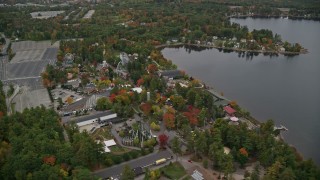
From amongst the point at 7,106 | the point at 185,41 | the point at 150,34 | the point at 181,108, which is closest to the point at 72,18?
the point at 150,34

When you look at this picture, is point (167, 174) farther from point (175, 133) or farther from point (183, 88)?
point (183, 88)

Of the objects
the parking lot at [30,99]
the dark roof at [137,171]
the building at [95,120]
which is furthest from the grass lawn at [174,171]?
the parking lot at [30,99]

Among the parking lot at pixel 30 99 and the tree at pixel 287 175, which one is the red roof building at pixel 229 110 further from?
the parking lot at pixel 30 99

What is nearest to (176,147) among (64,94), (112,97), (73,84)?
(112,97)

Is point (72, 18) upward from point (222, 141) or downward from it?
upward

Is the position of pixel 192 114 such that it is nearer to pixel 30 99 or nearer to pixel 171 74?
pixel 171 74

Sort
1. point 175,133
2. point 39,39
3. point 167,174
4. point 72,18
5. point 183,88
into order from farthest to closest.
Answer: point 72,18 → point 39,39 → point 183,88 → point 175,133 → point 167,174
